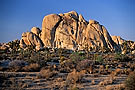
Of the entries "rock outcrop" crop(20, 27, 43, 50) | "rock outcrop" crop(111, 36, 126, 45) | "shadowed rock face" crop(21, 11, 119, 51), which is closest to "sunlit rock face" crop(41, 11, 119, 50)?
"shadowed rock face" crop(21, 11, 119, 51)

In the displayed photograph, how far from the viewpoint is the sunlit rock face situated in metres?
73.1

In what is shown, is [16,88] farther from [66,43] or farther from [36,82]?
[66,43]

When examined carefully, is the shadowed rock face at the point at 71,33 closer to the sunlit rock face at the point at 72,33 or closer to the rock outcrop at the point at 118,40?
the sunlit rock face at the point at 72,33

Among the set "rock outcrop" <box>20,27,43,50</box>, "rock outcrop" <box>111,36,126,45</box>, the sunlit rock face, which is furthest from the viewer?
"rock outcrop" <box>111,36,126,45</box>

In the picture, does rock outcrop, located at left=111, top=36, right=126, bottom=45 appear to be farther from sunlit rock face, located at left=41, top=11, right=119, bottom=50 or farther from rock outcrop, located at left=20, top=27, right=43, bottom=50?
rock outcrop, located at left=20, top=27, right=43, bottom=50

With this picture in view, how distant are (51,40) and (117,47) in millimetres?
29038

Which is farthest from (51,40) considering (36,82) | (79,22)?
(36,82)

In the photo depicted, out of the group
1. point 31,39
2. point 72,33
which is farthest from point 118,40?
point 31,39

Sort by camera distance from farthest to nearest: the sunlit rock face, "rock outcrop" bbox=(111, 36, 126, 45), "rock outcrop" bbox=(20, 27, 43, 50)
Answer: "rock outcrop" bbox=(111, 36, 126, 45), "rock outcrop" bbox=(20, 27, 43, 50), the sunlit rock face

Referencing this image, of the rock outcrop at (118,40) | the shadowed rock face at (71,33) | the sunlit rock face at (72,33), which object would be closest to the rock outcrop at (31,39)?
the shadowed rock face at (71,33)

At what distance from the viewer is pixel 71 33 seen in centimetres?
7581

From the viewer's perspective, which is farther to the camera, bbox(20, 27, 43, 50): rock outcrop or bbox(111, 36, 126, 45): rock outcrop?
bbox(111, 36, 126, 45): rock outcrop

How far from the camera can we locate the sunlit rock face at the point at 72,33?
73.1 meters

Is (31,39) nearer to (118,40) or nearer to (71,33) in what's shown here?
(71,33)
